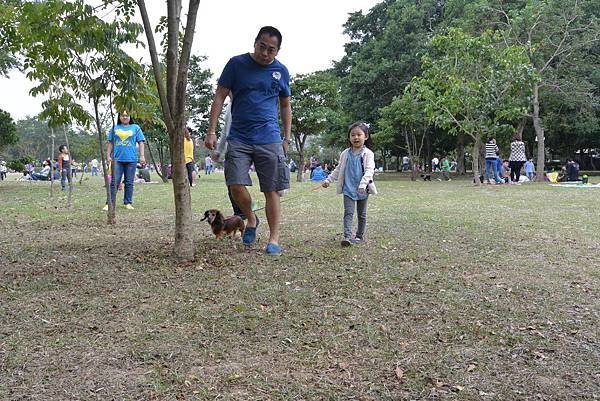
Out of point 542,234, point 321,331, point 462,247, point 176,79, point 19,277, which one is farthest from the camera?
point 542,234

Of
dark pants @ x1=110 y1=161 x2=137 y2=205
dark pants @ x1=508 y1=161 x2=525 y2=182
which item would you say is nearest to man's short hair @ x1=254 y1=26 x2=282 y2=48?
dark pants @ x1=110 y1=161 x2=137 y2=205

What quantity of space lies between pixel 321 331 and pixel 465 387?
2.58 ft

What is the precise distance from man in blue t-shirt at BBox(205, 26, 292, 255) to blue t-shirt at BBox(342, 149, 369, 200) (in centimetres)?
86

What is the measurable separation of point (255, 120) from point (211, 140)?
0.41 metres

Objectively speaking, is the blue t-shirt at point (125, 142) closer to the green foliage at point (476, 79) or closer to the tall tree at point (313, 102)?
the green foliage at point (476, 79)

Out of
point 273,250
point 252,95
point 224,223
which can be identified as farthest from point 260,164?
point 224,223

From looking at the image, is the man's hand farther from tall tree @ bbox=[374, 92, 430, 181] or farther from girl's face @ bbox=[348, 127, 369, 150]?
tall tree @ bbox=[374, 92, 430, 181]

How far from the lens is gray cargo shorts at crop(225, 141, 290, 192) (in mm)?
4191

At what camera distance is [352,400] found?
6.53 ft

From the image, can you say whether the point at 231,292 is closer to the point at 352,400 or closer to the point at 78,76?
the point at 352,400

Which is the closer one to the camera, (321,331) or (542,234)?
(321,331)

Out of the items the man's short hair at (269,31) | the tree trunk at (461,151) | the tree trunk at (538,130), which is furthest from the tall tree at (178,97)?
the tree trunk at (461,151)

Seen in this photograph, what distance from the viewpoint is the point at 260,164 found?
4.25 m

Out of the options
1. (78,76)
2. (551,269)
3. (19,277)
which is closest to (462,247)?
(551,269)
